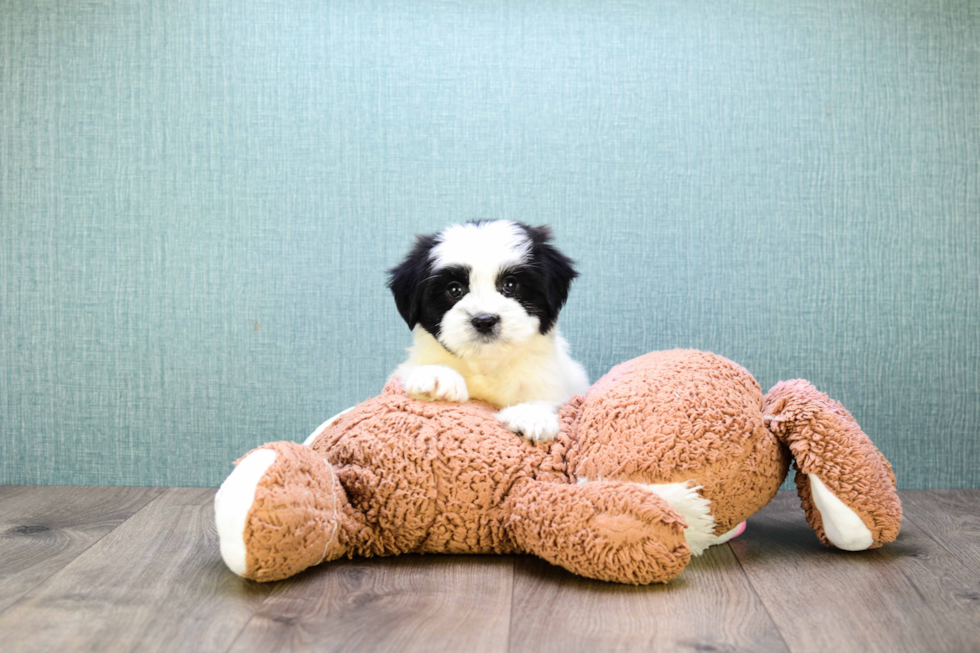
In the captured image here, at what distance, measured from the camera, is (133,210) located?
2.18 meters

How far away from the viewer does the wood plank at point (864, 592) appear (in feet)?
3.64

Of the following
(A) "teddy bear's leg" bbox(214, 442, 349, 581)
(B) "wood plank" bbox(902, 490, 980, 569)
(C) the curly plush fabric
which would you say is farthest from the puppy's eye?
(B) "wood plank" bbox(902, 490, 980, 569)

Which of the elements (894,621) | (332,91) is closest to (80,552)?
(332,91)

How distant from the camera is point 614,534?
123 cm

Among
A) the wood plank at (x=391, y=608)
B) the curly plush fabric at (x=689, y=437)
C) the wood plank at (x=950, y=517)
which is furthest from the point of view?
the wood plank at (x=950, y=517)

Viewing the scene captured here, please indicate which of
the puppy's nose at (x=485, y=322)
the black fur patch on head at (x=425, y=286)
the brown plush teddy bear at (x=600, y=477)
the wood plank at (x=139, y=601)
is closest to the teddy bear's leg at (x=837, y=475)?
the brown plush teddy bear at (x=600, y=477)

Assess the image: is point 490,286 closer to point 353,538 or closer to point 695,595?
point 353,538

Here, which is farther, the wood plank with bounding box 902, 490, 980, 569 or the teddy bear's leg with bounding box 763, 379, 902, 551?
the wood plank with bounding box 902, 490, 980, 569

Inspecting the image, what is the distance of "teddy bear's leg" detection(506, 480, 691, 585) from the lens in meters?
1.23

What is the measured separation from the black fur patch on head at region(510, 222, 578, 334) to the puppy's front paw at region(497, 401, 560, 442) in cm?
19

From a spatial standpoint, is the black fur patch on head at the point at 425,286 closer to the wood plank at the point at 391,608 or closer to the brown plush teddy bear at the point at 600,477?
the brown plush teddy bear at the point at 600,477

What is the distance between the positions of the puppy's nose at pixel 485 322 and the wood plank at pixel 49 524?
0.89 meters

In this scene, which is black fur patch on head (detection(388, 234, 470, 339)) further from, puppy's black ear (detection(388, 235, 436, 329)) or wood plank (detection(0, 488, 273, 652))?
wood plank (detection(0, 488, 273, 652))

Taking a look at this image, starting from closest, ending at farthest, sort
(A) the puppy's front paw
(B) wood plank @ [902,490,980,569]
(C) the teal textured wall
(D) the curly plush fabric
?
(D) the curly plush fabric, (A) the puppy's front paw, (B) wood plank @ [902,490,980,569], (C) the teal textured wall
